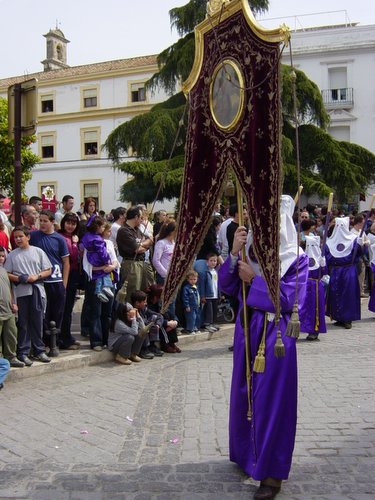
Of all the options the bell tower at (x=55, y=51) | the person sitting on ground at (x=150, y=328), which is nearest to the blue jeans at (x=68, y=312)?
the person sitting on ground at (x=150, y=328)

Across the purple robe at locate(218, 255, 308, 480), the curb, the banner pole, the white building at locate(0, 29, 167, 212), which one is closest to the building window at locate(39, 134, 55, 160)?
the white building at locate(0, 29, 167, 212)

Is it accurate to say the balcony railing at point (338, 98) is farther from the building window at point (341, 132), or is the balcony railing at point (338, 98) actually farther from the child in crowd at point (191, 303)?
the child in crowd at point (191, 303)

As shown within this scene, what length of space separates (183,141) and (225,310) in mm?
10756

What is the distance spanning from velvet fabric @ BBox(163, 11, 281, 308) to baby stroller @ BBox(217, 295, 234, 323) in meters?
6.35

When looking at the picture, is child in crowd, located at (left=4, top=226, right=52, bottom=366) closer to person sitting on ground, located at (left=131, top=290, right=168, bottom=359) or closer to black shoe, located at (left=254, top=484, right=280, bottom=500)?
person sitting on ground, located at (left=131, top=290, right=168, bottom=359)

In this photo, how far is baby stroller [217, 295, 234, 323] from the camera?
1120 cm

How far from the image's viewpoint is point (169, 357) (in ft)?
28.4

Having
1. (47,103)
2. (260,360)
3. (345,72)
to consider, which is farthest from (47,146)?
(260,360)

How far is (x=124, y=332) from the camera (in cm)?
813

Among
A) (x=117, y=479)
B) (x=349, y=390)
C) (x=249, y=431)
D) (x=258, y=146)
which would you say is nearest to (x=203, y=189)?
(x=258, y=146)

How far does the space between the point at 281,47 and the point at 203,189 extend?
121 centimetres

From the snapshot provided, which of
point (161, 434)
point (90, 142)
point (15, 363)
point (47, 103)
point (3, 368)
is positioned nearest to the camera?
point (161, 434)

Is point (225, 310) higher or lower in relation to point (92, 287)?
lower

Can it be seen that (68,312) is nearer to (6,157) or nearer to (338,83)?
(6,157)
